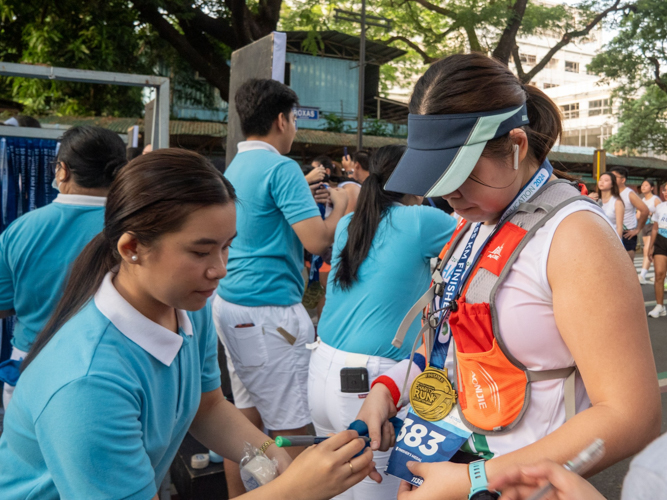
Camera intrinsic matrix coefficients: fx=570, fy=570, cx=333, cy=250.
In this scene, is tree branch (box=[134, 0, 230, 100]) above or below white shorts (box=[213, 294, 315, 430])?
above

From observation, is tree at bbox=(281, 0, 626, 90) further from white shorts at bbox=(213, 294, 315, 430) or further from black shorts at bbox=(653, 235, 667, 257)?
white shorts at bbox=(213, 294, 315, 430)

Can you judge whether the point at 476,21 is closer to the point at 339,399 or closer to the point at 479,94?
the point at 339,399

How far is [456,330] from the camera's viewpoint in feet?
4.44

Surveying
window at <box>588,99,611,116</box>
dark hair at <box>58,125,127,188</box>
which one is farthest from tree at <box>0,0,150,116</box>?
window at <box>588,99,611,116</box>

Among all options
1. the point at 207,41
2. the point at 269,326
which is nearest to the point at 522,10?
the point at 207,41

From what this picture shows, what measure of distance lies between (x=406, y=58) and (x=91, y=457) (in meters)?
20.6

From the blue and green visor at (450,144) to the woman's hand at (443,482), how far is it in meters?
0.61

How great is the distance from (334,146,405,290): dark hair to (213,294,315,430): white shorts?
49 centimetres

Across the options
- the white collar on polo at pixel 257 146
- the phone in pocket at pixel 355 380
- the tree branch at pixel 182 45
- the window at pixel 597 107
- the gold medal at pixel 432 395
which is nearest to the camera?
the gold medal at pixel 432 395

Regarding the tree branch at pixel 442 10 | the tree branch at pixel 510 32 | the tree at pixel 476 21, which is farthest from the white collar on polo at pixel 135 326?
the tree branch at pixel 442 10

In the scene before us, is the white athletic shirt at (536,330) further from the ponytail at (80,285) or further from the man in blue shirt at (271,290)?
the man in blue shirt at (271,290)

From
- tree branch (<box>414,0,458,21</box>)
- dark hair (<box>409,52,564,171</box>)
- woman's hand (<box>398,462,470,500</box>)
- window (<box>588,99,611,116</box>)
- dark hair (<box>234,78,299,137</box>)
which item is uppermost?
window (<box>588,99,611,116</box>)

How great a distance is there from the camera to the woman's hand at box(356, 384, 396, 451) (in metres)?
1.55

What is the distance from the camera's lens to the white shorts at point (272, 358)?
282 centimetres
